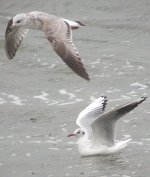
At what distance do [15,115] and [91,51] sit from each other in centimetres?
308

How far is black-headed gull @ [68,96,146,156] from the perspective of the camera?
29.6 feet

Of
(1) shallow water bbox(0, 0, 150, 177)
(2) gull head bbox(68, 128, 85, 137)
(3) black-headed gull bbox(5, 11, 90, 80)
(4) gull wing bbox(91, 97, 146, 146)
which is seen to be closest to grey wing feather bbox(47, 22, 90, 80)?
(3) black-headed gull bbox(5, 11, 90, 80)

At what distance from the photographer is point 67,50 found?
8555 millimetres

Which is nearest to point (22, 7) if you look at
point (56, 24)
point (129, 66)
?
point (129, 66)

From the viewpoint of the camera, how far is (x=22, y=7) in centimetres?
1586

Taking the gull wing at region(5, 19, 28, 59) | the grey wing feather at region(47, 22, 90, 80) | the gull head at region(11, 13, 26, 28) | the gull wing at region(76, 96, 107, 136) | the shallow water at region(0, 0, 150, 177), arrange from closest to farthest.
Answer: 1. the grey wing feather at region(47, 22, 90, 80)
2. the shallow water at region(0, 0, 150, 177)
3. the gull wing at region(76, 96, 107, 136)
4. the gull head at region(11, 13, 26, 28)
5. the gull wing at region(5, 19, 28, 59)

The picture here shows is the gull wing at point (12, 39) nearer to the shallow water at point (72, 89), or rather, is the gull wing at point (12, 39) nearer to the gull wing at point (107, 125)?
the shallow water at point (72, 89)

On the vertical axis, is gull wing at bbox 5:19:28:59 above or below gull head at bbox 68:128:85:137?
above

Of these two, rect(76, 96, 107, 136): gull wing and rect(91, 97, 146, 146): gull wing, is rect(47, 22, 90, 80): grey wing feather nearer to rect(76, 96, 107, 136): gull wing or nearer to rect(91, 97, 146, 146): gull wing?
rect(91, 97, 146, 146): gull wing

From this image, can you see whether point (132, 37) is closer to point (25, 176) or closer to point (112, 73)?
point (112, 73)

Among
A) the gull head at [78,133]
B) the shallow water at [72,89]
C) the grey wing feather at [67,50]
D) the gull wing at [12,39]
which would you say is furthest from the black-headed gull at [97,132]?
the gull wing at [12,39]

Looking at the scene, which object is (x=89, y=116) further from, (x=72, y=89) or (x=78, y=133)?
(x=72, y=89)

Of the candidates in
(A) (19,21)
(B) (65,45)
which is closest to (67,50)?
(B) (65,45)

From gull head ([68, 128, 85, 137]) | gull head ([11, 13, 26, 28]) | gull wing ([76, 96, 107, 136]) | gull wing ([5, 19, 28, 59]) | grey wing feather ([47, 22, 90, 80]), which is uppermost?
grey wing feather ([47, 22, 90, 80])
